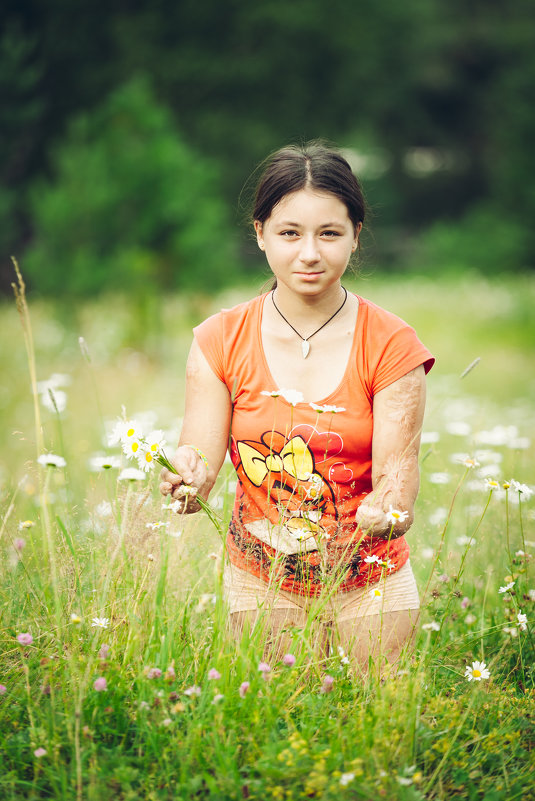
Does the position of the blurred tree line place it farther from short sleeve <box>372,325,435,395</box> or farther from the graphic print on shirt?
the graphic print on shirt

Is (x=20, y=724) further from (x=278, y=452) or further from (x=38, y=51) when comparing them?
(x=38, y=51)

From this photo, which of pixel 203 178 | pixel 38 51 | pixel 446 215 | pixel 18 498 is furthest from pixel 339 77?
pixel 18 498

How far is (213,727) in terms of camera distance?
1.61 metres

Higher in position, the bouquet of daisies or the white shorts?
the bouquet of daisies

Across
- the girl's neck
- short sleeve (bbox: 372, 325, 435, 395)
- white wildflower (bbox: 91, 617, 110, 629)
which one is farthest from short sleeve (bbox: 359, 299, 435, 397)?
white wildflower (bbox: 91, 617, 110, 629)

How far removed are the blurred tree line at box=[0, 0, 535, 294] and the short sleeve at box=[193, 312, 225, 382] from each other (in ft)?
1.81

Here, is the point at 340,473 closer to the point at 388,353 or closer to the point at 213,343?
the point at 388,353

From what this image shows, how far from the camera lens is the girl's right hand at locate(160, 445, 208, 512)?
2.06 metres

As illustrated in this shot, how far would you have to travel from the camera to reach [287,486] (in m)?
2.23

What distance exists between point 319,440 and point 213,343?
446 millimetres

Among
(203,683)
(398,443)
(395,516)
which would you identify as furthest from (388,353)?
(203,683)

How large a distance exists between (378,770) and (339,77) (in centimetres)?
3156

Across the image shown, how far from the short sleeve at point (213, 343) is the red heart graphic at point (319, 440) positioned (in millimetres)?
299

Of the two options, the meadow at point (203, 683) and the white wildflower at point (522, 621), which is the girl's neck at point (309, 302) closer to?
the meadow at point (203, 683)
